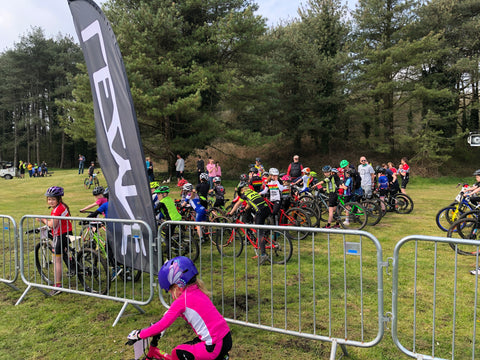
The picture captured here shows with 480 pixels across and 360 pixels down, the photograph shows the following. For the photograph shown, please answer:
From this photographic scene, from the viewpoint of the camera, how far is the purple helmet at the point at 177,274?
2482 mm

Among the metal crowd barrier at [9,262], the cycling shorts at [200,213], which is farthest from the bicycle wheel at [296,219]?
the metal crowd barrier at [9,262]

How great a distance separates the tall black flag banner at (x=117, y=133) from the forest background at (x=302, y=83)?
12.4 meters

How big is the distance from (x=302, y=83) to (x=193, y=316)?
2534cm

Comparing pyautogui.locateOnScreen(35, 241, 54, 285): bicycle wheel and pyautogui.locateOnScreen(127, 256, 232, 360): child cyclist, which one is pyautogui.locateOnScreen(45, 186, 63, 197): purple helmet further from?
pyautogui.locateOnScreen(127, 256, 232, 360): child cyclist

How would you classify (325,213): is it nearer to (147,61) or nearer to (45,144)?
(147,61)

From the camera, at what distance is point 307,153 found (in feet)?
99.3

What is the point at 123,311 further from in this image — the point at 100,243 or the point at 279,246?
the point at 279,246

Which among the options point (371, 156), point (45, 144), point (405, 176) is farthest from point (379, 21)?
point (45, 144)

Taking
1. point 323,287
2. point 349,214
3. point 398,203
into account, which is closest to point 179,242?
point 323,287

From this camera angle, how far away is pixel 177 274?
249cm

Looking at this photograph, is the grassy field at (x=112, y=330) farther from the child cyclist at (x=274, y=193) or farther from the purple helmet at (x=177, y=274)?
the child cyclist at (x=274, y=193)

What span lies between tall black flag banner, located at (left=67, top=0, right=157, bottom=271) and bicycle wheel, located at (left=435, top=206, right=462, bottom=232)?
7285mm

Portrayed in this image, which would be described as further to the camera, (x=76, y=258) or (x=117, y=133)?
(x=76, y=258)

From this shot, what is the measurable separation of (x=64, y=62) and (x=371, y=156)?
42.4 meters
